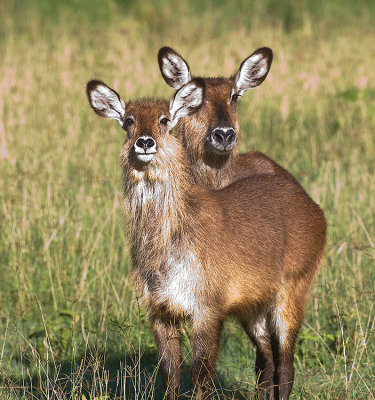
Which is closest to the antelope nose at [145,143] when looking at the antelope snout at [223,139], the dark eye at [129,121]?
the dark eye at [129,121]

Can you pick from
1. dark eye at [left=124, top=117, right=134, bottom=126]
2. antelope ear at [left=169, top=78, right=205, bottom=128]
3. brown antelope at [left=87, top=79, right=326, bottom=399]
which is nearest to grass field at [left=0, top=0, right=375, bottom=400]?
brown antelope at [left=87, top=79, right=326, bottom=399]

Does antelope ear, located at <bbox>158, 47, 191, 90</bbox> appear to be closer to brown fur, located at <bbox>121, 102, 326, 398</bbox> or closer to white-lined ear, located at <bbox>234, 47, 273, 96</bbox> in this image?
white-lined ear, located at <bbox>234, 47, 273, 96</bbox>

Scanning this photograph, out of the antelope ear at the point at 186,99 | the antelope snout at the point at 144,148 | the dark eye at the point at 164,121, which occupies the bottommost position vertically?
the antelope snout at the point at 144,148

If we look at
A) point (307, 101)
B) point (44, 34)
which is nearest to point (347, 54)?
point (307, 101)

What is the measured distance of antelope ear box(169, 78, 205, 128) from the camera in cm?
448

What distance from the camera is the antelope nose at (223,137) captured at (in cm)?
527

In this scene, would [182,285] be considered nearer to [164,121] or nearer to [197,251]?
[197,251]

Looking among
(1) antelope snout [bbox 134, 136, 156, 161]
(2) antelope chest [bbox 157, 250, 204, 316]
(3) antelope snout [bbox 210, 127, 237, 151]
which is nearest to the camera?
(1) antelope snout [bbox 134, 136, 156, 161]

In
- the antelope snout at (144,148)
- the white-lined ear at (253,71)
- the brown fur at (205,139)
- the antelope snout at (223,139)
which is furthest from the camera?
the white-lined ear at (253,71)

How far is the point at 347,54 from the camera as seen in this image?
12.5m

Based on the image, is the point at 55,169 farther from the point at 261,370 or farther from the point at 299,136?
the point at 261,370

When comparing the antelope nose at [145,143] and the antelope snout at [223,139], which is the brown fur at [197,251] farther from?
the antelope snout at [223,139]

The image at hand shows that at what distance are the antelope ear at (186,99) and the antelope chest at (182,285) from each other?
74 centimetres

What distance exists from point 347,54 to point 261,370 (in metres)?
8.30
